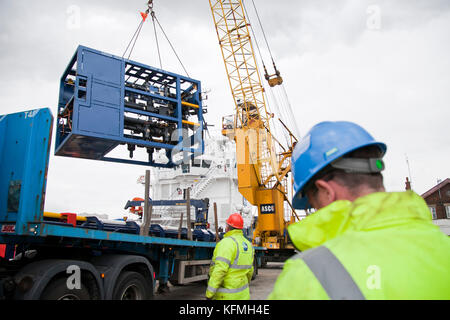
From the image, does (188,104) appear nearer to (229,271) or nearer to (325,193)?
(229,271)

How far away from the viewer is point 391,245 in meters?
0.93

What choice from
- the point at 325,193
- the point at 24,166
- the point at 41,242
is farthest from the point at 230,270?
the point at 325,193

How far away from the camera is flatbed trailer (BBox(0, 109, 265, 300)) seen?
145 inches

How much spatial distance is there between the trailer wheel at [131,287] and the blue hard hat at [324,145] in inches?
173

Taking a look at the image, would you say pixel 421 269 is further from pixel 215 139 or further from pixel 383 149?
pixel 215 139

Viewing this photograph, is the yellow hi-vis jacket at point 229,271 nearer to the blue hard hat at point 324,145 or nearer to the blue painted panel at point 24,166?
the blue painted panel at point 24,166

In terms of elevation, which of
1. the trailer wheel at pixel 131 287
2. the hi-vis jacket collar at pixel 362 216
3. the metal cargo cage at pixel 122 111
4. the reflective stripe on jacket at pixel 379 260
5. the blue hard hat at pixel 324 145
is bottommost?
the trailer wheel at pixel 131 287

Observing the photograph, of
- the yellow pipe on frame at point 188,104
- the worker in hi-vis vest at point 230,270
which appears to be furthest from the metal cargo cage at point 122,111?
the worker in hi-vis vest at point 230,270

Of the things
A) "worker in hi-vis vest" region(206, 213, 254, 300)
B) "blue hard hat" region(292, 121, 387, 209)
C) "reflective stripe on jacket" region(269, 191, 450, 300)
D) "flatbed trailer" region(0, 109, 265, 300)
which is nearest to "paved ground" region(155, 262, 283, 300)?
"flatbed trailer" region(0, 109, 265, 300)

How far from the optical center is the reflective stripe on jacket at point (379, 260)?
0.87 metres

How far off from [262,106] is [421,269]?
708 inches

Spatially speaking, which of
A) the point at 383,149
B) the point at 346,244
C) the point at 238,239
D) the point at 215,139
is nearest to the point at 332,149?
the point at 383,149

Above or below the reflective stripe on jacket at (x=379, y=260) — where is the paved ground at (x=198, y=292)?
Answer: below
